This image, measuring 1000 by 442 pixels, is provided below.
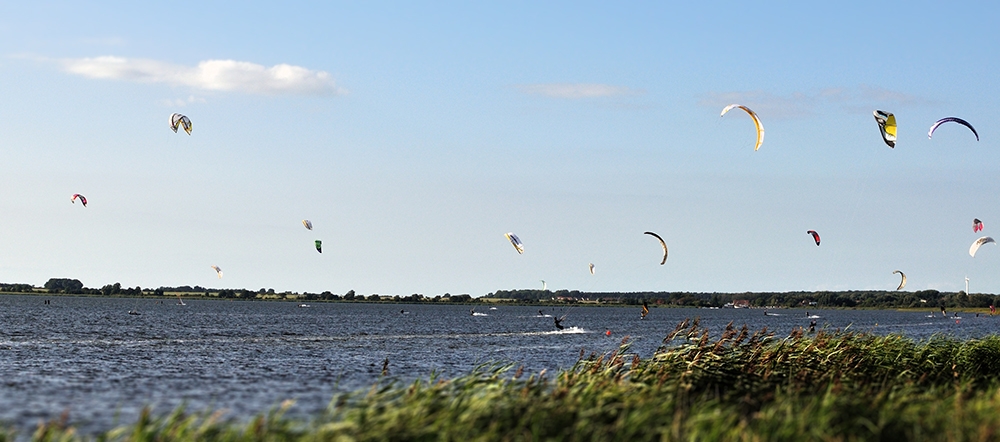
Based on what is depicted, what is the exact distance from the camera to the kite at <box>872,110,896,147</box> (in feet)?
107

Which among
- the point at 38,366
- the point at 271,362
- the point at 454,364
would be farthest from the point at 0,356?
the point at 454,364

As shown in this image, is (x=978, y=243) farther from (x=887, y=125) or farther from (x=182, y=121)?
(x=182, y=121)

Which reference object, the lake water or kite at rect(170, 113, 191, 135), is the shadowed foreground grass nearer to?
the lake water

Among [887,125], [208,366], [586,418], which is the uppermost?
[887,125]

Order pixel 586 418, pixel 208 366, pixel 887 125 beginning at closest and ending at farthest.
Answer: pixel 586 418, pixel 887 125, pixel 208 366

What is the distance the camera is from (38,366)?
40844mm

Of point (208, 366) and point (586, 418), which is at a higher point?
point (586, 418)

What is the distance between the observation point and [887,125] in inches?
1296

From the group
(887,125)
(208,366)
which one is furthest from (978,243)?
(208,366)

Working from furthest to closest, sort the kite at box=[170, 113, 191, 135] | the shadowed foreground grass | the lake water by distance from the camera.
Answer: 1. the kite at box=[170, 113, 191, 135]
2. the lake water
3. the shadowed foreground grass

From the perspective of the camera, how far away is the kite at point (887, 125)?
3247 centimetres

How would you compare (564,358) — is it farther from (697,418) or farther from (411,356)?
(697,418)

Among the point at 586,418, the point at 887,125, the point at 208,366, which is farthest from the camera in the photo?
the point at 208,366

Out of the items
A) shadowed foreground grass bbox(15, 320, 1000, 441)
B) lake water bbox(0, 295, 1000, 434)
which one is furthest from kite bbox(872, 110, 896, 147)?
shadowed foreground grass bbox(15, 320, 1000, 441)
